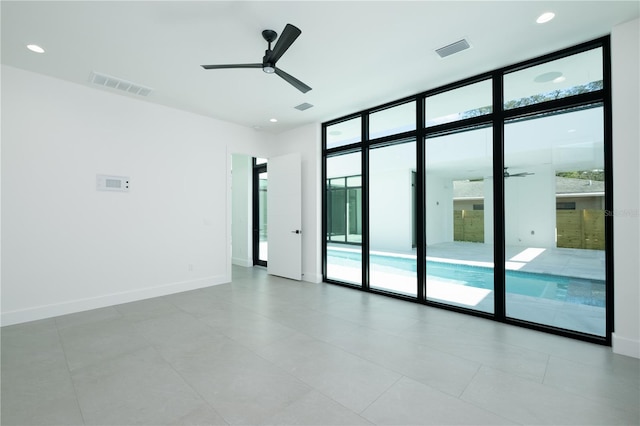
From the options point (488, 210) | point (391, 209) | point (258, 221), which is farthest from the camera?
point (258, 221)

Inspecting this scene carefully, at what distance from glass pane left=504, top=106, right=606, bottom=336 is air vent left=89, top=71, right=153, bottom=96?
16.0 ft

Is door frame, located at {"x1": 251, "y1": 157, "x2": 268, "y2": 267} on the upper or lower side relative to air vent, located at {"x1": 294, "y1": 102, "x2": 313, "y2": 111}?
lower

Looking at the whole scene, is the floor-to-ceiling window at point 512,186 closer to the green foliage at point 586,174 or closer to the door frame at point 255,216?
the green foliage at point 586,174

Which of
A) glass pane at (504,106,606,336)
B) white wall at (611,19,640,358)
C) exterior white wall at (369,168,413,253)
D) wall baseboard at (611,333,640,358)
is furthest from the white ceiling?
wall baseboard at (611,333,640,358)

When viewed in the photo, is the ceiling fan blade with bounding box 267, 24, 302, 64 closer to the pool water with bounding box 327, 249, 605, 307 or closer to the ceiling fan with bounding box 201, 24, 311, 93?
the ceiling fan with bounding box 201, 24, 311, 93

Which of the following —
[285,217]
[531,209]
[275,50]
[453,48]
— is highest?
[453,48]

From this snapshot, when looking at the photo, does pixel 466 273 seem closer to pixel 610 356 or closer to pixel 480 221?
pixel 480 221

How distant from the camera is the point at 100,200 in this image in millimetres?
4152

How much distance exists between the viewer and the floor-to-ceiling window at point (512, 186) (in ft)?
10.2

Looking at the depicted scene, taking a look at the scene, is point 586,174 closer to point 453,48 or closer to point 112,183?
point 453,48

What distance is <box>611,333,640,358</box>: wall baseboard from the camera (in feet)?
8.70

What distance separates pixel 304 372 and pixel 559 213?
330cm

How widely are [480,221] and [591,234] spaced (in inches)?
43.0

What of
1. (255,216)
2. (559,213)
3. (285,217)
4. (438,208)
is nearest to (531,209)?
(559,213)
